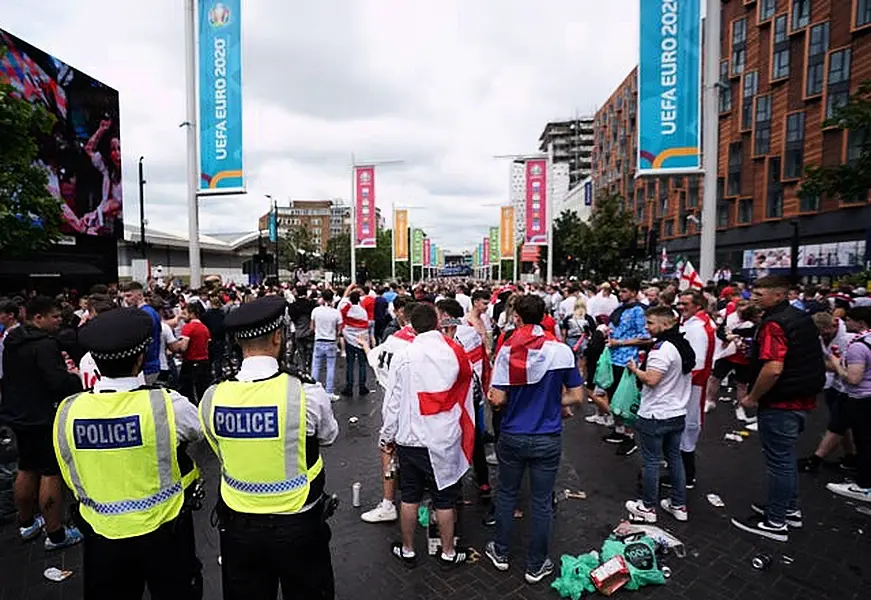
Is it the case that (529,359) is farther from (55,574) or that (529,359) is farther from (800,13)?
(800,13)

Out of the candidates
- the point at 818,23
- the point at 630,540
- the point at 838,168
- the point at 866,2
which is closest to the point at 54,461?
the point at 630,540

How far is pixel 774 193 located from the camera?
3569 centimetres

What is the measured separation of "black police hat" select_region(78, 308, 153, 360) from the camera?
2.17 metres

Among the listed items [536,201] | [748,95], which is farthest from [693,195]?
[536,201]

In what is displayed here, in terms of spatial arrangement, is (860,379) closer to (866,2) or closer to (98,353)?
(98,353)

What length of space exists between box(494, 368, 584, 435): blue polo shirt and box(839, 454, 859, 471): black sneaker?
4.47 m

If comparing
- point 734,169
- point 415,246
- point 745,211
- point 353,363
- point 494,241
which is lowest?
point 353,363

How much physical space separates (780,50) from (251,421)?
4528 cm

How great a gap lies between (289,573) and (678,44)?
10.6 m

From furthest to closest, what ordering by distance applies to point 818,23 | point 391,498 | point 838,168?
point 818,23 < point 838,168 < point 391,498

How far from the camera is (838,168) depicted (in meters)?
12.6

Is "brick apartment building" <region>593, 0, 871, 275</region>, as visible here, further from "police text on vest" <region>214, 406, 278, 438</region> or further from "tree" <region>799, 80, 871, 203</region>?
"police text on vest" <region>214, 406, 278, 438</region>

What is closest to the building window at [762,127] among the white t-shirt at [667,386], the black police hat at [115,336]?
the white t-shirt at [667,386]

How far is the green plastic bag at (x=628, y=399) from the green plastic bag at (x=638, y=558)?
156 cm
